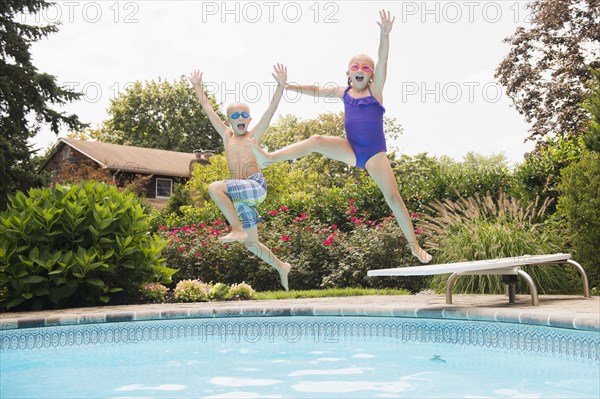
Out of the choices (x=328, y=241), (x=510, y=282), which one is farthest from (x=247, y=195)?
(x=328, y=241)

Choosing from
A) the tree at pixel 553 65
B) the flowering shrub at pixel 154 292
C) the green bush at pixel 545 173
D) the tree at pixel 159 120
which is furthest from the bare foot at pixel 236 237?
the tree at pixel 159 120

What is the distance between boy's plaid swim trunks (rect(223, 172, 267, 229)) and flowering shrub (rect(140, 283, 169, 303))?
3.63 m

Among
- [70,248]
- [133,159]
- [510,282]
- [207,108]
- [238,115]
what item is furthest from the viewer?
[133,159]

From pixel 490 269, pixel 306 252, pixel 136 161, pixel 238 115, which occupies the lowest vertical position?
pixel 490 269

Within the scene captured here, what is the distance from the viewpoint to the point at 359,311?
7.42m

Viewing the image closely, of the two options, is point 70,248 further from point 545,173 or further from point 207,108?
point 545,173

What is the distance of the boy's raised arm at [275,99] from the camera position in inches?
228

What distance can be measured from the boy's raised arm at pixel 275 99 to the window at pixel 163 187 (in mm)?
25758

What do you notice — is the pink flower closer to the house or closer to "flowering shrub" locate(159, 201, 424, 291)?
"flowering shrub" locate(159, 201, 424, 291)

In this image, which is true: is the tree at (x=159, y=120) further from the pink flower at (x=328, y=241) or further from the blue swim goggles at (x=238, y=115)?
the blue swim goggles at (x=238, y=115)

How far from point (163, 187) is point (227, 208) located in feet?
85.6

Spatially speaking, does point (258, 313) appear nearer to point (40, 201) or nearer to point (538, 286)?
point (40, 201)

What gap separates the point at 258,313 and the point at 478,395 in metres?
3.72

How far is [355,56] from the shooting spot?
18.1 feet
